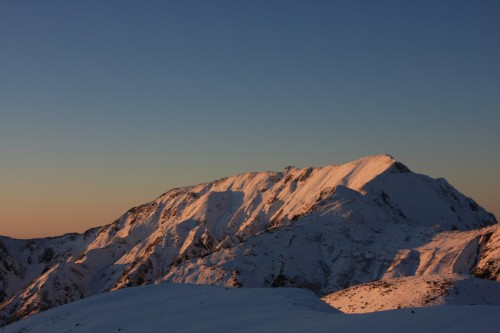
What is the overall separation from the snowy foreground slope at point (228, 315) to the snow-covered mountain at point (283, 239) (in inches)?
1289

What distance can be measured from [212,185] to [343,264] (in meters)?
80.3

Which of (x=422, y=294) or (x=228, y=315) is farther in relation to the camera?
(x=422, y=294)

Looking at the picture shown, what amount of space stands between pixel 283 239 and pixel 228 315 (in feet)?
163

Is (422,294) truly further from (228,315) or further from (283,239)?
(283,239)

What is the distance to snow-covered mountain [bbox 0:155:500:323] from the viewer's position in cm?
5778

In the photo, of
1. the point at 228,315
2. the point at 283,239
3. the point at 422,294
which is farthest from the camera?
the point at 283,239

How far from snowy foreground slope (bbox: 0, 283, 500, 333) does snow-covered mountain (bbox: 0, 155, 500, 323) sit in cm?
3273

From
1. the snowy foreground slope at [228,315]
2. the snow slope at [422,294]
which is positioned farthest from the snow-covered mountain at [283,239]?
the snowy foreground slope at [228,315]

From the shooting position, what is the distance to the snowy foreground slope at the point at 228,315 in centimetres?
1218

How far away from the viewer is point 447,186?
3578 inches

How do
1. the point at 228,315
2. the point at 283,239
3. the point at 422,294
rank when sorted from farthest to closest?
the point at 283,239, the point at 422,294, the point at 228,315

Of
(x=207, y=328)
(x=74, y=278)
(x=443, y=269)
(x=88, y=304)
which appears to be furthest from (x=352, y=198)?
(x=74, y=278)

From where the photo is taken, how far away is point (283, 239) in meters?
66.2

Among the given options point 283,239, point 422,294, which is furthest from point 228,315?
point 283,239
